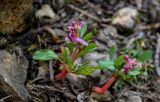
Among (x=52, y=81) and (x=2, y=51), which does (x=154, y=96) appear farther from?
(x=2, y=51)

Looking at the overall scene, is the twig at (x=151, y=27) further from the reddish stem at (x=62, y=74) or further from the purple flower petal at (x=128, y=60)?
the reddish stem at (x=62, y=74)

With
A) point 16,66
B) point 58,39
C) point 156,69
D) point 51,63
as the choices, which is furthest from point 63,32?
point 156,69

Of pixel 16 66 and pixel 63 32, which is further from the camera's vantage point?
pixel 63 32

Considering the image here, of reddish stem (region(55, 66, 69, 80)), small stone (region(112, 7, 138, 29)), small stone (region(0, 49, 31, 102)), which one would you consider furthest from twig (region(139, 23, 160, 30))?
small stone (region(0, 49, 31, 102))

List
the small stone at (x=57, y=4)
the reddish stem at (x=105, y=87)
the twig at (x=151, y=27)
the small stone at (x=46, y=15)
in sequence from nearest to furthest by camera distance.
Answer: the reddish stem at (x=105, y=87) < the small stone at (x=46, y=15) < the small stone at (x=57, y=4) < the twig at (x=151, y=27)

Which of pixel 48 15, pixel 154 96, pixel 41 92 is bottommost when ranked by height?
pixel 154 96

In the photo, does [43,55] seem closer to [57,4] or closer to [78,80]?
[78,80]

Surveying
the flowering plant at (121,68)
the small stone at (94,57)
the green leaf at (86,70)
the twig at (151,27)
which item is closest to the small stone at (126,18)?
the twig at (151,27)
